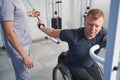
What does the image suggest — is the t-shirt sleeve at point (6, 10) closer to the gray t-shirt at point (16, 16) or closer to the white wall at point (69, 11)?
the gray t-shirt at point (16, 16)

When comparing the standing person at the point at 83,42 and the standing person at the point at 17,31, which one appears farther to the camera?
the standing person at the point at 83,42

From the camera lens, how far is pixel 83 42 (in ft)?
4.99

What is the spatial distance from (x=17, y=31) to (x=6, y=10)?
216mm

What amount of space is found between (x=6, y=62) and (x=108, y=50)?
90.8 inches

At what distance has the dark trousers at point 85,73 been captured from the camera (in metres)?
1.53

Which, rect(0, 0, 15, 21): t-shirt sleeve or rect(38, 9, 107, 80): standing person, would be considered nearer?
rect(0, 0, 15, 21): t-shirt sleeve

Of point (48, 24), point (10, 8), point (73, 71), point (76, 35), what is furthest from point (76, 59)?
point (48, 24)

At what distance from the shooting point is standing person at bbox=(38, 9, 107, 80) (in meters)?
1.44

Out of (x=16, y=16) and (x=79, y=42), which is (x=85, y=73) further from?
(x=16, y=16)

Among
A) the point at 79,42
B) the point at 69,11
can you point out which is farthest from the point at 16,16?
the point at 69,11

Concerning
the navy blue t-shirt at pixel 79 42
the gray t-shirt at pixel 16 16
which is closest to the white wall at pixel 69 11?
the gray t-shirt at pixel 16 16

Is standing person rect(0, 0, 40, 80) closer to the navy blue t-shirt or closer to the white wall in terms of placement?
the navy blue t-shirt

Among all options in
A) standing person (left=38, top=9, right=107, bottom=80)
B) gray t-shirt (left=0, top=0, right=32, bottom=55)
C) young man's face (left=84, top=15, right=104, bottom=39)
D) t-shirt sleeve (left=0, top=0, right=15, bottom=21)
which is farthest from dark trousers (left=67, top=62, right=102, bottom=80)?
t-shirt sleeve (left=0, top=0, right=15, bottom=21)

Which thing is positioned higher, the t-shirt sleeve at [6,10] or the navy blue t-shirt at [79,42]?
the t-shirt sleeve at [6,10]
